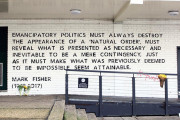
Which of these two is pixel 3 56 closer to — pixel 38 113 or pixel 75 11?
pixel 75 11

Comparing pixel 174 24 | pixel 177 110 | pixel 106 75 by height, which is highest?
pixel 174 24

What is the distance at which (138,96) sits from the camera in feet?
35.8

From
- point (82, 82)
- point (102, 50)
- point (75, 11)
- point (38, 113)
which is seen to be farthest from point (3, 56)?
point (38, 113)

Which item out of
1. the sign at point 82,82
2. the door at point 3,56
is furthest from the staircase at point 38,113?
the door at point 3,56

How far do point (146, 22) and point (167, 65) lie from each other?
5.45 feet

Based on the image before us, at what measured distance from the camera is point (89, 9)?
963 centimetres

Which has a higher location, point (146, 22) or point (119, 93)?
point (146, 22)

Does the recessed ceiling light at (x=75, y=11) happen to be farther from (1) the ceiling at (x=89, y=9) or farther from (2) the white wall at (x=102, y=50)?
(2) the white wall at (x=102, y=50)

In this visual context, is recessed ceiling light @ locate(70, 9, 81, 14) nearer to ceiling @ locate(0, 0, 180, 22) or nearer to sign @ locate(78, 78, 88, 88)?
ceiling @ locate(0, 0, 180, 22)

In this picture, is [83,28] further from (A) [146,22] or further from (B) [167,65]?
(B) [167,65]

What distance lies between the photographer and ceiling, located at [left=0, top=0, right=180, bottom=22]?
873 cm

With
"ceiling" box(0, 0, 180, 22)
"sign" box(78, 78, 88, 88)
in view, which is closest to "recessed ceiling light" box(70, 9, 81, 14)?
"ceiling" box(0, 0, 180, 22)

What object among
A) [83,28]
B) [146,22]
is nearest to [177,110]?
[146,22]

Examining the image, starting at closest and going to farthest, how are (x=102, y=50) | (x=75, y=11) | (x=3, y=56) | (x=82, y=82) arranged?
(x=75, y=11)
(x=82, y=82)
(x=3, y=56)
(x=102, y=50)
